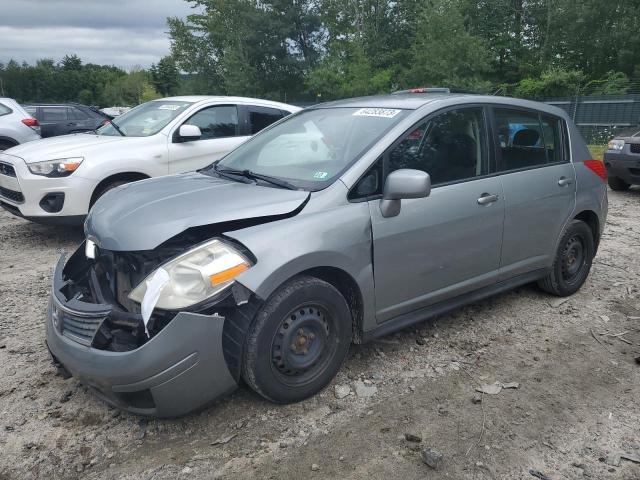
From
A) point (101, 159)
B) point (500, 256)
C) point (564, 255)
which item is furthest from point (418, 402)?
point (101, 159)

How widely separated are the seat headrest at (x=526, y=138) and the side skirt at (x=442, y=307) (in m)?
1.02

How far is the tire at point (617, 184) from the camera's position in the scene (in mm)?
10289

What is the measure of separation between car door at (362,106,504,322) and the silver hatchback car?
10 mm

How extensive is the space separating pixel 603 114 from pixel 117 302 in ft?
65.1

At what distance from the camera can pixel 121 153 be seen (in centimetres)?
613

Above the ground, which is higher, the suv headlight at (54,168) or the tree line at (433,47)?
the tree line at (433,47)

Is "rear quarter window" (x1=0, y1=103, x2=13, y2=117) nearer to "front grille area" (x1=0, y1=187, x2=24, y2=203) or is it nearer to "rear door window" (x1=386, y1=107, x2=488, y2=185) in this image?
"front grille area" (x1=0, y1=187, x2=24, y2=203)

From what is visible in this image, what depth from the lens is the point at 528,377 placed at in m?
3.36

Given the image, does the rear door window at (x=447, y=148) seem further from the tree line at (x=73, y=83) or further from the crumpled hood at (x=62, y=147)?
the tree line at (x=73, y=83)

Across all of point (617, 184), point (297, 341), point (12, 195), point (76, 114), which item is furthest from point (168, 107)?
point (76, 114)

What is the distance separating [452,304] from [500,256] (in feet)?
1.81

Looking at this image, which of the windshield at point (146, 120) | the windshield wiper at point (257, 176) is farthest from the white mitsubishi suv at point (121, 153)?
the windshield wiper at point (257, 176)

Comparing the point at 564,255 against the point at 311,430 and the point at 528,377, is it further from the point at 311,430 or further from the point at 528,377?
the point at 311,430

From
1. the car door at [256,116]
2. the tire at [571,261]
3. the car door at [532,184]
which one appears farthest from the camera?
the car door at [256,116]
